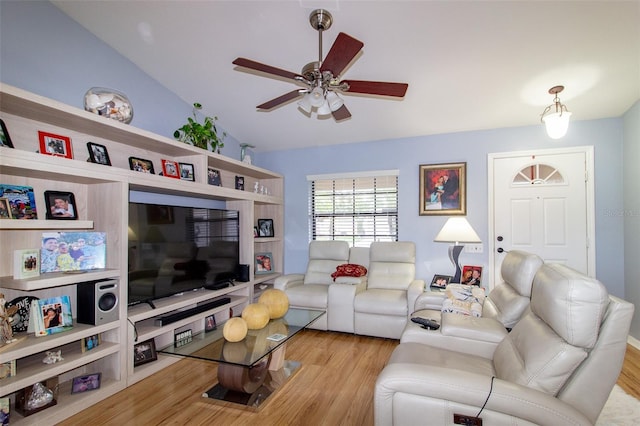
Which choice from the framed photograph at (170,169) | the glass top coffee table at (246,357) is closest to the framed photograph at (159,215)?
the framed photograph at (170,169)

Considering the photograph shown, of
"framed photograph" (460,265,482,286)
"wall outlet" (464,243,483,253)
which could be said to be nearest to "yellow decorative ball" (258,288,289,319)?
"framed photograph" (460,265,482,286)

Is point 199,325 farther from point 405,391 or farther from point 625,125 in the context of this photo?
point 625,125

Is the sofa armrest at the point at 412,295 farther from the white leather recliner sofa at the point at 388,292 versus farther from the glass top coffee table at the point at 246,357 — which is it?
the glass top coffee table at the point at 246,357

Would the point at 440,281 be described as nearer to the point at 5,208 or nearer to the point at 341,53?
the point at 341,53

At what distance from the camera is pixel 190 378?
2430 mm

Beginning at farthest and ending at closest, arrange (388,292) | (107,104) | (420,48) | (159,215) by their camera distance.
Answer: (388,292)
(159,215)
(420,48)
(107,104)

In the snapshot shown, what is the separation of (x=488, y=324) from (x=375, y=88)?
5.85 ft

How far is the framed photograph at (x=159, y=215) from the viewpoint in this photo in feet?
8.75

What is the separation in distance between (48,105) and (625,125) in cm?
516

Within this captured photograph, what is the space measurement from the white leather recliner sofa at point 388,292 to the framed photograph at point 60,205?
8.78 feet

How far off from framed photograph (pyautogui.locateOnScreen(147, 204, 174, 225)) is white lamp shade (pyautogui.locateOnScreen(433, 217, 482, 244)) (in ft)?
9.16

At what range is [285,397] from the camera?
2133 millimetres

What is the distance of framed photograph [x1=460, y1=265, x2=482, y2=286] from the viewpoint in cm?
348

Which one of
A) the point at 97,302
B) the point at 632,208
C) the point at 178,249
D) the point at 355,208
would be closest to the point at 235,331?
the point at 97,302
